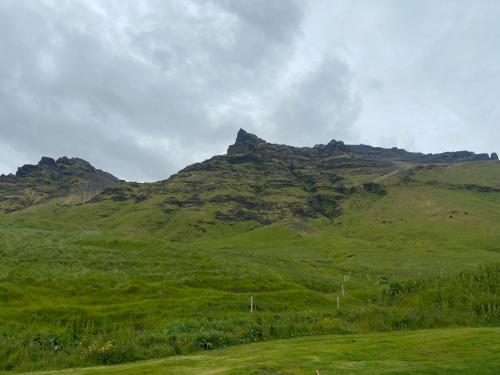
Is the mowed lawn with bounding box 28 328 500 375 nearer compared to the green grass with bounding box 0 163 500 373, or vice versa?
the mowed lawn with bounding box 28 328 500 375

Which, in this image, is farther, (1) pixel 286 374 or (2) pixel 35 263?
(2) pixel 35 263

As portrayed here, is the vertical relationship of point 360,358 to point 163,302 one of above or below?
below

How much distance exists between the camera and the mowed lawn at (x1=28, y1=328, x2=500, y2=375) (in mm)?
19766

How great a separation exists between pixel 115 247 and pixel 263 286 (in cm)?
3091

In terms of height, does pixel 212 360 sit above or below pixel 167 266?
below

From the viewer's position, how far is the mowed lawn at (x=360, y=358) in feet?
64.8

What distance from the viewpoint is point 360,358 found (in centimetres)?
2212

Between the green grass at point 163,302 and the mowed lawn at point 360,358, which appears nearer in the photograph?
the mowed lawn at point 360,358

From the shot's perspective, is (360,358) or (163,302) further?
(163,302)

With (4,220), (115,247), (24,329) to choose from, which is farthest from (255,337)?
(4,220)

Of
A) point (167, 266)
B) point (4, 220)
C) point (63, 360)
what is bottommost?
point (63, 360)

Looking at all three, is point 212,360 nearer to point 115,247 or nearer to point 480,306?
point 480,306

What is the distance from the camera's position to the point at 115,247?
261 ft

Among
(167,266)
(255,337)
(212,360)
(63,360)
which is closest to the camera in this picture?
(212,360)
